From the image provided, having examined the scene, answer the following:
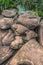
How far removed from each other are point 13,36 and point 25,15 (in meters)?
0.65

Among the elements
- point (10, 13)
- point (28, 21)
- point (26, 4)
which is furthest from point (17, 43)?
point (26, 4)

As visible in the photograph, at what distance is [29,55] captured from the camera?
4180 mm

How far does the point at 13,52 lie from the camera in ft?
14.5

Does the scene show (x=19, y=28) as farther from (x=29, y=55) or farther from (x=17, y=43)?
(x=29, y=55)

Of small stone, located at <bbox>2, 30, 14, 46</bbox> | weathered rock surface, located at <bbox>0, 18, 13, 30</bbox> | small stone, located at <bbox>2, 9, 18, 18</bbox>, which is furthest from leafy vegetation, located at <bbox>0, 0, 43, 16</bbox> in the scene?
small stone, located at <bbox>2, 30, 14, 46</bbox>

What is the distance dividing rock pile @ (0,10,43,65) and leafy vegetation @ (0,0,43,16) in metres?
0.49

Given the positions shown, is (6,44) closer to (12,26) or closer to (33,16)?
(12,26)

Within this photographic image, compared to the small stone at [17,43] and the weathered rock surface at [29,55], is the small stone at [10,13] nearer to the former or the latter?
the small stone at [17,43]

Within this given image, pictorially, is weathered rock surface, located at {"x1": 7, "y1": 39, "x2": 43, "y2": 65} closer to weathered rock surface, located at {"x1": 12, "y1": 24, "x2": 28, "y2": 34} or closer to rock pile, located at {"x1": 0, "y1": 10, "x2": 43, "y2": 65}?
rock pile, located at {"x1": 0, "y1": 10, "x2": 43, "y2": 65}

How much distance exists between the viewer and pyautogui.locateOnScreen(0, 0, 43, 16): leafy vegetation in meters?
5.26

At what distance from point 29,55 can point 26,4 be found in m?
1.74

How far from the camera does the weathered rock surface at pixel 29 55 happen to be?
4.06m

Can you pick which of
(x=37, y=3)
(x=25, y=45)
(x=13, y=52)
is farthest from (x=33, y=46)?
(x=37, y=3)

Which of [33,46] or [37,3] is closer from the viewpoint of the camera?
[33,46]
